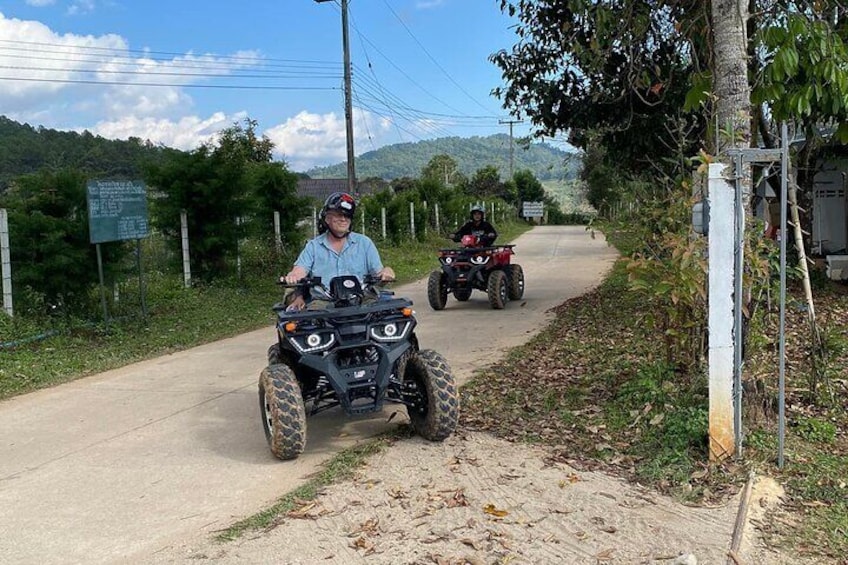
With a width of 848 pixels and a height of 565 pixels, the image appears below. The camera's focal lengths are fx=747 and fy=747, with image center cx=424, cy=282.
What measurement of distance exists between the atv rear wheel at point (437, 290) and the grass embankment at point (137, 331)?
8.71 ft

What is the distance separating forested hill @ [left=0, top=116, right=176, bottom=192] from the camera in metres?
20.7

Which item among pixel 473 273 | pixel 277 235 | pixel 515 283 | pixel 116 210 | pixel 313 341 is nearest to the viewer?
pixel 313 341

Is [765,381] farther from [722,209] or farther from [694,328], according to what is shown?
[722,209]

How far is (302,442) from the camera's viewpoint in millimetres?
4934

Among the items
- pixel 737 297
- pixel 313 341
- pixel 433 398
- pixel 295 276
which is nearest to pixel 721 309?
pixel 737 297

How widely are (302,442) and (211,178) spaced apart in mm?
9842

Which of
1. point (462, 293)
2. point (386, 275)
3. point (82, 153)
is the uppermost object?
point (82, 153)

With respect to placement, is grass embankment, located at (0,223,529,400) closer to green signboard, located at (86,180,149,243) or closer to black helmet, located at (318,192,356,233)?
green signboard, located at (86,180,149,243)

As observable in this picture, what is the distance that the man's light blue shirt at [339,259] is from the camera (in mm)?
5664

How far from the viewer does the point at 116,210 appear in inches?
398

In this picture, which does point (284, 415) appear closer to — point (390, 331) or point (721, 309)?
point (390, 331)

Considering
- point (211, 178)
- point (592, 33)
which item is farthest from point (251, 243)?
point (592, 33)

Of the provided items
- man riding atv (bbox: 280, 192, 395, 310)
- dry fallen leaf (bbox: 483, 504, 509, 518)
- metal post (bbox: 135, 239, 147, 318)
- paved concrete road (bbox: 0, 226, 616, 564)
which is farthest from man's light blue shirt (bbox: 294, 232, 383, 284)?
metal post (bbox: 135, 239, 147, 318)

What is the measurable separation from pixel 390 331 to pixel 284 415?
0.93 meters
